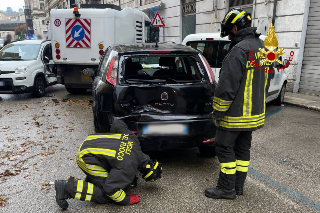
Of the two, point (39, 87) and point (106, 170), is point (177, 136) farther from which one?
point (39, 87)

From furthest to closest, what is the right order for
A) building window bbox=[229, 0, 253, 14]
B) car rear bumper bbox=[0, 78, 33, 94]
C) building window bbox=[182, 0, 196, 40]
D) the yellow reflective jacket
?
building window bbox=[182, 0, 196, 40]
building window bbox=[229, 0, 253, 14]
car rear bumper bbox=[0, 78, 33, 94]
the yellow reflective jacket

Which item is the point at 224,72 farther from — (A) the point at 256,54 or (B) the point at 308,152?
(B) the point at 308,152

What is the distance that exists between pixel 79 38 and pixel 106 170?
643 cm

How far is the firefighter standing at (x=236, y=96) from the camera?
273cm

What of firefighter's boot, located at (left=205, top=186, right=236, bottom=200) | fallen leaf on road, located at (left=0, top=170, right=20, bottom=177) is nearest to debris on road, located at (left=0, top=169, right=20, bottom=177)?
fallen leaf on road, located at (left=0, top=170, right=20, bottom=177)

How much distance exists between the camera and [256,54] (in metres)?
2.74

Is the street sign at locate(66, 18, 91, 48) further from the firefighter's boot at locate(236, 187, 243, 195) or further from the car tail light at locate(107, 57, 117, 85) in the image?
the firefighter's boot at locate(236, 187, 243, 195)

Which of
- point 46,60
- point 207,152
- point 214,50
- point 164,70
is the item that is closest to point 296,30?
point 214,50

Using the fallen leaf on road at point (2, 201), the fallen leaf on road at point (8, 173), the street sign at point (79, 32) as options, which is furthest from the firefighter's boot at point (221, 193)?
the street sign at point (79, 32)

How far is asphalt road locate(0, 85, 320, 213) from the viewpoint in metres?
2.96

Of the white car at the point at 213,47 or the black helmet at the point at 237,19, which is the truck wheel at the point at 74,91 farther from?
the black helmet at the point at 237,19

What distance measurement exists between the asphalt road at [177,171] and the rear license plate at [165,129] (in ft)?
1.99

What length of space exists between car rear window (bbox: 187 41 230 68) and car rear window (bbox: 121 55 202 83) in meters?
1.87

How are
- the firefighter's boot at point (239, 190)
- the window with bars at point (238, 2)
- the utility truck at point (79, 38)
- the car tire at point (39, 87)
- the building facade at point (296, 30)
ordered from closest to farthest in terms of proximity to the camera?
the firefighter's boot at point (239, 190) → the utility truck at point (79, 38) → the car tire at point (39, 87) → the building facade at point (296, 30) → the window with bars at point (238, 2)
